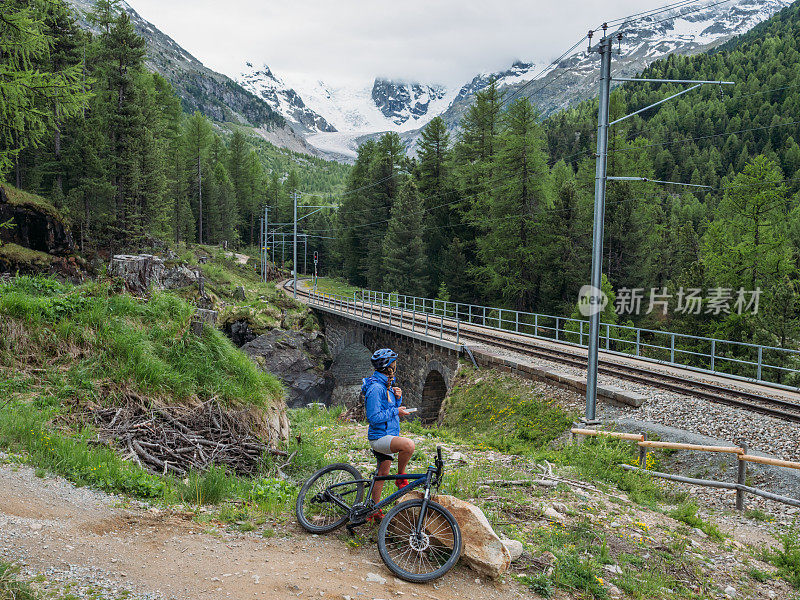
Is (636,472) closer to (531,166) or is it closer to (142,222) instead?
(531,166)

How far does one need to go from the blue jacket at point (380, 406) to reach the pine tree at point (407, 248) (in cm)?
4483

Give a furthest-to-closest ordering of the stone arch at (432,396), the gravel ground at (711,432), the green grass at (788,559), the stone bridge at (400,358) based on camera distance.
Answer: the stone arch at (432,396) < the stone bridge at (400,358) < the gravel ground at (711,432) < the green grass at (788,559)

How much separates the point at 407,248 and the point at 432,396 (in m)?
28.1

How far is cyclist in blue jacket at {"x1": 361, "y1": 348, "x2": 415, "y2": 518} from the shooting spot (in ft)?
16.9

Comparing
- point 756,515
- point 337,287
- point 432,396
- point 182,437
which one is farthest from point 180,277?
point 337,287

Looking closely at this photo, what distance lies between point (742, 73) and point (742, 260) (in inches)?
3652

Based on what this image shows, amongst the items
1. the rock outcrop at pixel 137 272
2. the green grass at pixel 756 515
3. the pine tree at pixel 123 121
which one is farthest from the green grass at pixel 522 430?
the pine tree at pixel 123 121

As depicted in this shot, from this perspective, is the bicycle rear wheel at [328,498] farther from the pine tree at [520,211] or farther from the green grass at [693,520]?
the pine tree at [520,211]

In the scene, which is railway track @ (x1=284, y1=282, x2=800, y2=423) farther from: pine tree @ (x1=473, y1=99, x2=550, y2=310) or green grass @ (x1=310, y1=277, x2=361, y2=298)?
green grass @ (x1=310, y1=277, x2=361, y2=298)

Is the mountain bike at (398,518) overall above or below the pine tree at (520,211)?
below

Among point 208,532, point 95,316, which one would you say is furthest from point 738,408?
point 95,316

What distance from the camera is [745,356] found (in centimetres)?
2983

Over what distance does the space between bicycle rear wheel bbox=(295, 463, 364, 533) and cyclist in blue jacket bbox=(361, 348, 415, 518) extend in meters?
0.27

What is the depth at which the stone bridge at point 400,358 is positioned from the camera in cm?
2288
